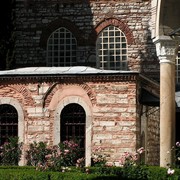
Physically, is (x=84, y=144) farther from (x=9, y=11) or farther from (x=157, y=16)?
(x=9, y=11)

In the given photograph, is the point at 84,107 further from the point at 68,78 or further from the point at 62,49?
A: the point at 62,49

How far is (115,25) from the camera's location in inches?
1126

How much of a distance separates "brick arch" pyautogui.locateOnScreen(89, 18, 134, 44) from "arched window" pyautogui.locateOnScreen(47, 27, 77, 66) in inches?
32.4

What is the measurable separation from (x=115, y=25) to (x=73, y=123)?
806 centimetres

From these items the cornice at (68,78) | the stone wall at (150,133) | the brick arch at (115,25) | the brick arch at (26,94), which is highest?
the brick arch at (115,25)

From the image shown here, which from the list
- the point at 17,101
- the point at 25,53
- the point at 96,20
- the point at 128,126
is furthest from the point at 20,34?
the point at 128,126

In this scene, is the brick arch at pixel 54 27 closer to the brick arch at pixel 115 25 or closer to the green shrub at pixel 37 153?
the brick arch at pixel 115 25

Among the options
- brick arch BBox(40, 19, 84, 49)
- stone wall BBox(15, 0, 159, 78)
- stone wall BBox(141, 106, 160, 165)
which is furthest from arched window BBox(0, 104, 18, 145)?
brick arch BBox(40, 19, 84, 49)

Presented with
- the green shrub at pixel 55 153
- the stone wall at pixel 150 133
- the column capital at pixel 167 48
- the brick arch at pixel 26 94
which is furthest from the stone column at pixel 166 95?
the brick arch at pixel 26 94

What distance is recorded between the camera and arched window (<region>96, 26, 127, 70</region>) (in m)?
28.4

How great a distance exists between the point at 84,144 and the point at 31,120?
1796 mm

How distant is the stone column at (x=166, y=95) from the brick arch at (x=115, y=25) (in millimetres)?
9324

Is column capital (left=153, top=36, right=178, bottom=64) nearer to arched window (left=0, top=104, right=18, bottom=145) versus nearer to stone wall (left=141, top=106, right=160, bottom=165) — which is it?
stone wall (left=141, top=106, right=160, bottom=165)

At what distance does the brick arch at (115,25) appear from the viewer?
1119 inches
